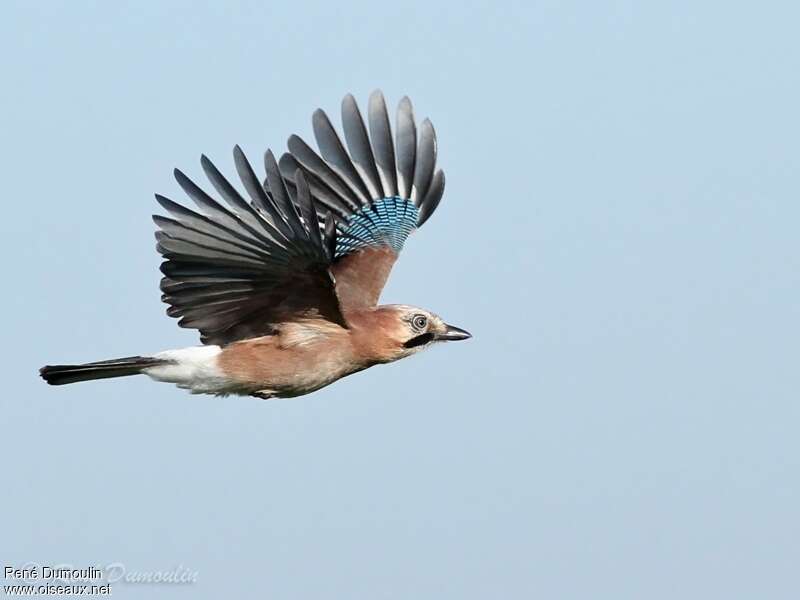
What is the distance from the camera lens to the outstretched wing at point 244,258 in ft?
32.0

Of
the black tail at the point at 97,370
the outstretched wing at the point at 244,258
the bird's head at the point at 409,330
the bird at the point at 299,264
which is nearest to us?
the outstretched wing at the point at 244,258

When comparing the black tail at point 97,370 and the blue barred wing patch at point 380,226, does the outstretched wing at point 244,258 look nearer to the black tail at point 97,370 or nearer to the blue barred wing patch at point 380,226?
the black tail at point 97,370

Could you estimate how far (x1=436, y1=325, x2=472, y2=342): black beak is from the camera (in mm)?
12047

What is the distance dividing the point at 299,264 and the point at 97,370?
225cm

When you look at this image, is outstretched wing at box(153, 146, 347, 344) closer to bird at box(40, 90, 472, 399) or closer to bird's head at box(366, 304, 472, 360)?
bird at box(40, 90, 472, 399)

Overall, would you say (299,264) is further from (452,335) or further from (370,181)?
(370,181)

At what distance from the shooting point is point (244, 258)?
10453 millimetres

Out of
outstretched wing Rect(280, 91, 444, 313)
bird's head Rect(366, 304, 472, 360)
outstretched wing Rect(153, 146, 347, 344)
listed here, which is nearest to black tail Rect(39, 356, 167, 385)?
outstretched wing Rect(153, 146, 347, 344)

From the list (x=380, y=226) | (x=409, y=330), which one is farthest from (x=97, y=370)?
(x=380, y=226)

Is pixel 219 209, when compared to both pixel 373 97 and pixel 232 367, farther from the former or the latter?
pixel 373 97

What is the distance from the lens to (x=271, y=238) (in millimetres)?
10148

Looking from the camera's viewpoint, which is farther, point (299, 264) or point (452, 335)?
point (452, 335)

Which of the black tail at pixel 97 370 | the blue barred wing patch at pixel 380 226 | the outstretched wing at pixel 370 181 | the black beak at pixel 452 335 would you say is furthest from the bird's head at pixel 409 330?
the black tail at pixel 97 370

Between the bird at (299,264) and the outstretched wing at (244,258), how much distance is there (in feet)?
0.03
